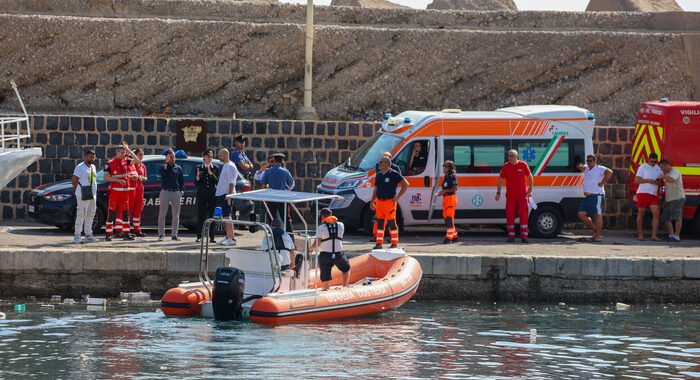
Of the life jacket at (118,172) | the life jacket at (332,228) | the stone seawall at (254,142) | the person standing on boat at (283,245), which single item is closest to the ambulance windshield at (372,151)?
the stone seawall at (254,142)

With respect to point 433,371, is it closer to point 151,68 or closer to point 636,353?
point 636,353

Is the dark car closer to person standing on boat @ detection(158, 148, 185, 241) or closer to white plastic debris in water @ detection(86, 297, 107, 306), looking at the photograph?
person standing on boat @ detection(158, 148, 185, 241)

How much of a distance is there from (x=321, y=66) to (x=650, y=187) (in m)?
14.2

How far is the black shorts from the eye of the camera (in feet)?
49.3

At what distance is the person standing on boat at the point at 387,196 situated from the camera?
701 inches

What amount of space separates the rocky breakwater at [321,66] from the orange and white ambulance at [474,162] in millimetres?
11958

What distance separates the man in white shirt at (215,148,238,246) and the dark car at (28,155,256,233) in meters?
1.01

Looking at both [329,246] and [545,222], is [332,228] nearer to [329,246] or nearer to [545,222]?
[329,246]

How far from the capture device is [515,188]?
19.1 meters

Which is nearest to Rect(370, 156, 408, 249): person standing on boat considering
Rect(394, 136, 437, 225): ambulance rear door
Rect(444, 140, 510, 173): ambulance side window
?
Rect(394, 136, 437, 225): ambulance rear door

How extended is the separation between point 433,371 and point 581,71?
2264 centimetres

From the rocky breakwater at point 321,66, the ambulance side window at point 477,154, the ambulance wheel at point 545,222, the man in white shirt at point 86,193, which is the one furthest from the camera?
the rocky breakwater at point 321,66

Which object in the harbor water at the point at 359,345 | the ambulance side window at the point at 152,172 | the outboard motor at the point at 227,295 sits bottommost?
the harbor water at the point at 359,345

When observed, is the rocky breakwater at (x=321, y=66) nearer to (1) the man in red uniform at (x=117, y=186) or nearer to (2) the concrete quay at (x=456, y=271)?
(1) the man in red uniform at (x=117, y=186)
